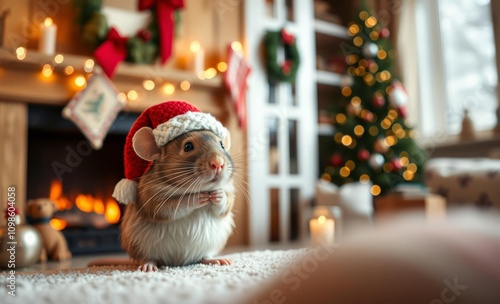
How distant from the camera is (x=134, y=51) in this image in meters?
2.44

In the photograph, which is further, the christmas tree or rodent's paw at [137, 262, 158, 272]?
the christmas tree

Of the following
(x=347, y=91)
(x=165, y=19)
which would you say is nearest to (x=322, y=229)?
(x=165, y=19)

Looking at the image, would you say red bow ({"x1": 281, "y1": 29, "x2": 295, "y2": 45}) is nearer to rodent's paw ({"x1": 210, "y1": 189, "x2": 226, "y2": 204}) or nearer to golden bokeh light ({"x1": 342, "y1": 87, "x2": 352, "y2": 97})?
golden bokeh light ({"x1": 342, "y1": 87, "x2": 352, "y2": 97})

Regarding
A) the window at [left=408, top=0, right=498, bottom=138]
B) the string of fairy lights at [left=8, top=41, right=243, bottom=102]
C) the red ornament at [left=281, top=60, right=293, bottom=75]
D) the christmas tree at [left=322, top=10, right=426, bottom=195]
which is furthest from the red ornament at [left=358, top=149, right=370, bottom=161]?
the string of fairy lights at [left=8, top=41, right=243, bottom=102]

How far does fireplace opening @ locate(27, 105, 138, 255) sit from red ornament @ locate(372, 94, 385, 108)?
1.88m

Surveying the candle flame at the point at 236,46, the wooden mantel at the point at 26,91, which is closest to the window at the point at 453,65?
the candle flame at the point at 236,46

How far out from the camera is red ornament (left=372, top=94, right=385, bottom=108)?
3340 millimetres

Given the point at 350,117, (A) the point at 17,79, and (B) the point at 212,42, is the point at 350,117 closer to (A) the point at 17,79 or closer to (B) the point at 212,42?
(B) the point at 212,42

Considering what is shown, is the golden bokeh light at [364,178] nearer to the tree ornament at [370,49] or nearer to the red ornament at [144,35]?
the tree ornament at [370,49]

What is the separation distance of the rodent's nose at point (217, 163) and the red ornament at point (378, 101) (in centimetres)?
279

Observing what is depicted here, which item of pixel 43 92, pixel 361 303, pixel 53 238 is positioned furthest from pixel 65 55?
pixel 361 303

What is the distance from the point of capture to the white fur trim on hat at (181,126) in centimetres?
84

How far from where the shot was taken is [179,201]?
804 millimetres

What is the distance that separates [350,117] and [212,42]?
50.7 inches
